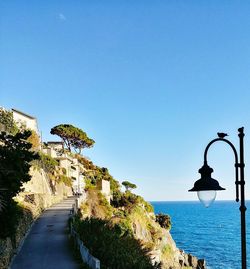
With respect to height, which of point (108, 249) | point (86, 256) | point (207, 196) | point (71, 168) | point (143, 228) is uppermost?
point (71, 168)

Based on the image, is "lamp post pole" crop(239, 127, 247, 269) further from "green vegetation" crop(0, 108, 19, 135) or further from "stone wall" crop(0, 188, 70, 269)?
"green vegetation" crop(0, 108, 19, 135)

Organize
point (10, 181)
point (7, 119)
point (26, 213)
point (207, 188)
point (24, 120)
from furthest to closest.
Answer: point (24, 120) < point (7, 119) < point (26, 213) < point (10, 181) < point (207, 188)

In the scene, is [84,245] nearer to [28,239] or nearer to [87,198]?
[28,239]

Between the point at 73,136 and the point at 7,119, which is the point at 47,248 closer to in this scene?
the point at 7,119

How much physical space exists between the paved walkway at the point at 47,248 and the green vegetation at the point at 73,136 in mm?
49898

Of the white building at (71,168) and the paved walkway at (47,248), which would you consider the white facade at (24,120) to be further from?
the paved walkway at (47,248)

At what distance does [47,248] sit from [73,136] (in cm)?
6327

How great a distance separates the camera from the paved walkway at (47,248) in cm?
2152

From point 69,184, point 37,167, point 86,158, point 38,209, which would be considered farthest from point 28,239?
point 86,158

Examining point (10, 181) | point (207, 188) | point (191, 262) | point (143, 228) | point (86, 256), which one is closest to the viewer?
point (207, 188)

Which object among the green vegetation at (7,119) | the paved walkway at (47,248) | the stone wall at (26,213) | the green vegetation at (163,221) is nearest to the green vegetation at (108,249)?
the paved walkway at (47,248)

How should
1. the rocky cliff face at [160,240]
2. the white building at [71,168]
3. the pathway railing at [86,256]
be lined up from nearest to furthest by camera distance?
the pathway railing at [86,256], the rocky cliff face at [160,240], the white building at [71,168]

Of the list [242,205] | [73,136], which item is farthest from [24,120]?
[242,205]

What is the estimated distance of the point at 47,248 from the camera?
25688mm
